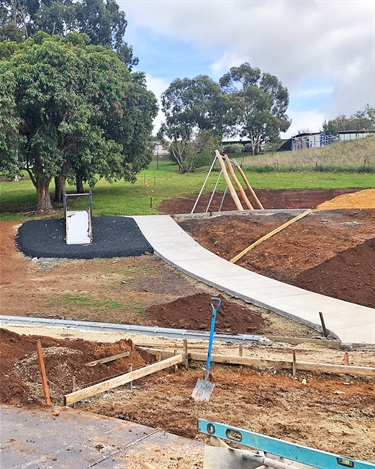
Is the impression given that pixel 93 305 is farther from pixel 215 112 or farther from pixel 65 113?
pixel 215 112

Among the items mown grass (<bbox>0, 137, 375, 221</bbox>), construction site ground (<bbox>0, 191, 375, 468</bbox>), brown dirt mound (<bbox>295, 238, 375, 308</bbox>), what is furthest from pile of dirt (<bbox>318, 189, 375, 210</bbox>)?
brown dirt mound (<bbox>295, 238, 375, 308</bbox>)

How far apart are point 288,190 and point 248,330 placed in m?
21.5

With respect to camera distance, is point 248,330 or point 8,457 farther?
point 248,330

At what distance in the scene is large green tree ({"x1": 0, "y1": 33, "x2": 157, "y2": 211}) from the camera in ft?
73.3

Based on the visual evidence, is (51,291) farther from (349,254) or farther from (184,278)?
(349,254)

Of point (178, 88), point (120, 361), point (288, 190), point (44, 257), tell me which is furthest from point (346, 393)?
point (178, 88)

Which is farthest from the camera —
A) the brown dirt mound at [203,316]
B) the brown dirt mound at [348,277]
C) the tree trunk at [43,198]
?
the tree trunk at [43,198]

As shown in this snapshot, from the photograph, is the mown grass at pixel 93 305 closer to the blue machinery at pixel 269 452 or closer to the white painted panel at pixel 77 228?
the white painted panel at pixel 77 228

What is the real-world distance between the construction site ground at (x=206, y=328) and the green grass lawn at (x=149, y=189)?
4.78 metres

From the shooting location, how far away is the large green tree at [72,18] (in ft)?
176

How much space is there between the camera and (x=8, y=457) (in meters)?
4.71

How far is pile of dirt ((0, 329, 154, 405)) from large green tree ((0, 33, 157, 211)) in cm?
1530

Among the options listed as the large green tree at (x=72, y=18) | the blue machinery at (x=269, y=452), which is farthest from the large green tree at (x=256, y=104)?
the blue machinery at (x=269, y=452)

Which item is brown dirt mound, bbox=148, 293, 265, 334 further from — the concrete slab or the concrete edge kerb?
the concrete slab
